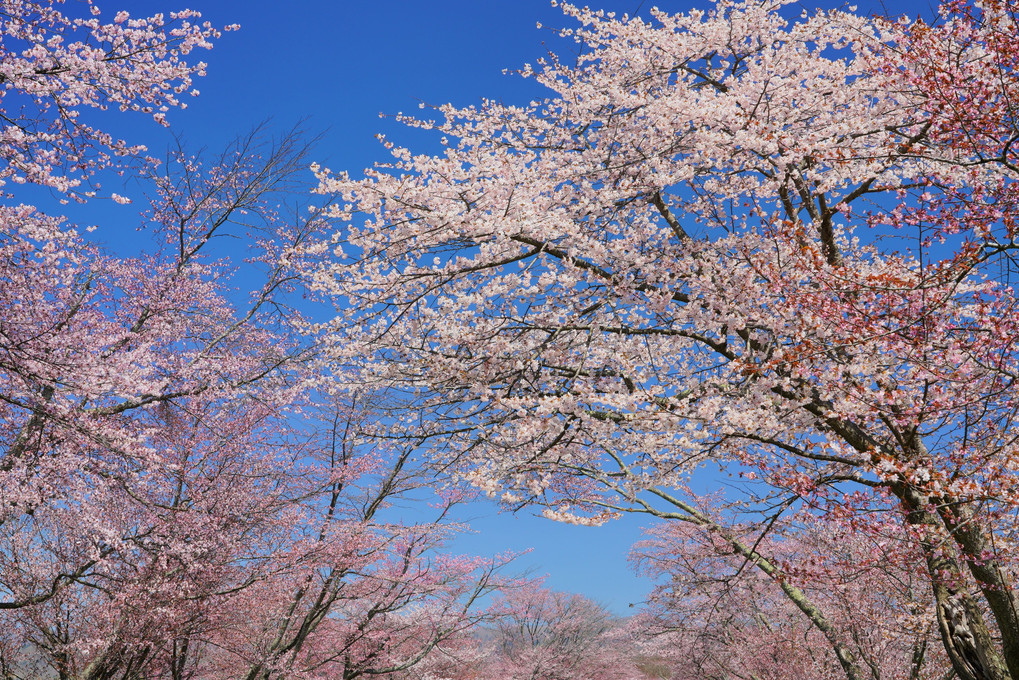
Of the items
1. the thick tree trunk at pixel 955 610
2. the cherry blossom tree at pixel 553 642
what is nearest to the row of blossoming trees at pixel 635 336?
the thick tree trunk at pixel 955 610

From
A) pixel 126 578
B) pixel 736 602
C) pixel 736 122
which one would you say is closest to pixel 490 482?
pixel 736 122

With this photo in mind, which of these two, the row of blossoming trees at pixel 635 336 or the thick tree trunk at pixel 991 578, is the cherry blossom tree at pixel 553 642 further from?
the thick tree trunk at pixel 991 578

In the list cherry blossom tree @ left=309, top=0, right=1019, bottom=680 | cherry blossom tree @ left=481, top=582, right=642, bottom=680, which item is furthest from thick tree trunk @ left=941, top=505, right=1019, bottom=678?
cherry blossom tree @ left=481, top=582, right=642, bottom=680

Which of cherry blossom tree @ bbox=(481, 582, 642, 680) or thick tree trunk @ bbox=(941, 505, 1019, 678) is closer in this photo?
thick tree trunk @ bbox=(941, 505, 1019, 678)

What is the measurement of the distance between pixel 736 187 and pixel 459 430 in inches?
208

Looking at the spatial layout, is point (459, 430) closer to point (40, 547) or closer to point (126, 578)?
point (126, 578)

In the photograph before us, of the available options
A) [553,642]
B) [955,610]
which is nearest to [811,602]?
[955,610]

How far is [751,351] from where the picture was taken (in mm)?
5871

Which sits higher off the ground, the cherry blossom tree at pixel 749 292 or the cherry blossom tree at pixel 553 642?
the cherry blossom tree at pixel 749 292

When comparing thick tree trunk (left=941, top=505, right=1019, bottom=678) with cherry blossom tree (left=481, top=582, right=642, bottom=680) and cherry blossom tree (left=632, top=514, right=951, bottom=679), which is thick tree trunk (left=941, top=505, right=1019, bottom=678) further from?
cherry blossom tree (left=481, top=582, right=642, bottom=680)

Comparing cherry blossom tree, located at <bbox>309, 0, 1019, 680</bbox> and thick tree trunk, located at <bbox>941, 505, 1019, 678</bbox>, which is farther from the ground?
cherry blossom tree, located at <bbox>309, 0, 1019, 680</bbox>

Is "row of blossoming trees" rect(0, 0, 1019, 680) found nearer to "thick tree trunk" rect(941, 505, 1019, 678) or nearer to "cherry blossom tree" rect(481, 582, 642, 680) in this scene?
"thick tree trunk" rect(941, 505, 1019, 678)

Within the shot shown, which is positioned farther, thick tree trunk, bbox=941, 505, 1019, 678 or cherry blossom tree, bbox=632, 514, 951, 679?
cherry blossom tree, bbox=632, 514, 951, 679

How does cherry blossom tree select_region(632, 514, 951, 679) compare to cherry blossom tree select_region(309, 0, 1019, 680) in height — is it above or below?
below
